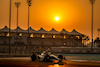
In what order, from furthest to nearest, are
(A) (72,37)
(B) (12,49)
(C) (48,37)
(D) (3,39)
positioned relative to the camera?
(A) (72,37)
(C) (48,37)
(D) (3,39)
(B) (12,49)

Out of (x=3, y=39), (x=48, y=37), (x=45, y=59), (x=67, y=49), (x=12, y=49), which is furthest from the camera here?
(x=48, y=37)

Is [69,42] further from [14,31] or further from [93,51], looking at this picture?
[93,51]

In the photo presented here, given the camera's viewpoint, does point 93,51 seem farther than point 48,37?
No

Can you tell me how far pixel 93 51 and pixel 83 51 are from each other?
3772 millimetres

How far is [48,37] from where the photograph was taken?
12525 cm

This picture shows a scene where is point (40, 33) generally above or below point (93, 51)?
above

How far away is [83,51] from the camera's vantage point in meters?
85.8

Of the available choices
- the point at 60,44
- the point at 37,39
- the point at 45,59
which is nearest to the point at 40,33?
the point at 37,39

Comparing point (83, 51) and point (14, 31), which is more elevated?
point (14, 31)

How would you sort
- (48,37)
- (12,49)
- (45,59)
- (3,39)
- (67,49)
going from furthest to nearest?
(48,37)
(3,39)
(67,49)
(12,49)
(45,59)

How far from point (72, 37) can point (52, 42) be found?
1562cm

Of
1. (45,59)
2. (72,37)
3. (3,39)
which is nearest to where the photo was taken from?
(45,59)

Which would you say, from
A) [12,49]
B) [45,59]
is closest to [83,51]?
[12,49]

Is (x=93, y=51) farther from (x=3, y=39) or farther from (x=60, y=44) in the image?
(x=3, y=39)
